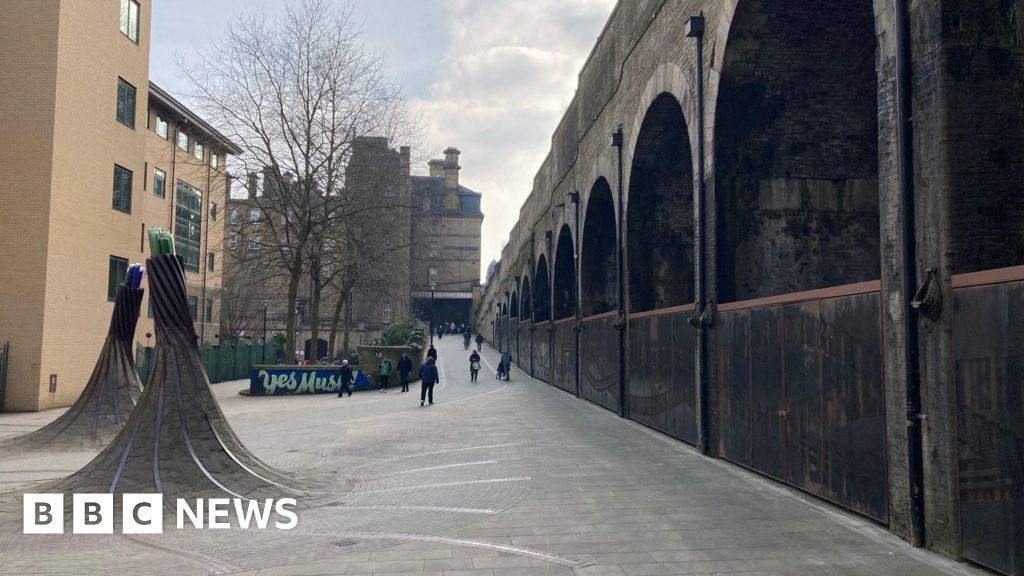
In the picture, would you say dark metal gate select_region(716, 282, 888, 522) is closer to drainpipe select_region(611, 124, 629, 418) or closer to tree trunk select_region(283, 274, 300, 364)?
drainpipe select_region(611, 124, 629, 418)

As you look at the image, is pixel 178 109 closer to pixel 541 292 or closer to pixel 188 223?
pixel 188 223

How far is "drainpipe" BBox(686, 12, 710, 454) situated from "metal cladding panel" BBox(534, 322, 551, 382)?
17098 mm

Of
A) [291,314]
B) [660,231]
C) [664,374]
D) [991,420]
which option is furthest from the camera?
[291,314]

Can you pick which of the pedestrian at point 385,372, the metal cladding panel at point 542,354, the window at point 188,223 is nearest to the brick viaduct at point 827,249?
the metal cladding panel at point 542,354

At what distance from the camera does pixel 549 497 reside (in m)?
7.70

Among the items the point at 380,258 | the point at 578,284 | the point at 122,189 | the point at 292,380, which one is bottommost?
the point at 292,380

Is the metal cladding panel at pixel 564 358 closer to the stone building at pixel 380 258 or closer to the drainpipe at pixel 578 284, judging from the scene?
the drainpipe at pixel 578 284

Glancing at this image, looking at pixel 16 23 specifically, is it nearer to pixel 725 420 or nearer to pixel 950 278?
pixel 725 420

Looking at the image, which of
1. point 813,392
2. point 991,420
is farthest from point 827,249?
point 991,420

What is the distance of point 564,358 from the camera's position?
24.6 metres

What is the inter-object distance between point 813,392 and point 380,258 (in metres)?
22.0

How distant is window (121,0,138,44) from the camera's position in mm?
22219

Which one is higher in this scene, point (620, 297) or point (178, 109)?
point (178, 109)

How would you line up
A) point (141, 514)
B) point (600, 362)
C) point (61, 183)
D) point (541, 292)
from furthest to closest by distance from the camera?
point (541, 292), point (61, 183), point (600, 362), point (141, 514)
